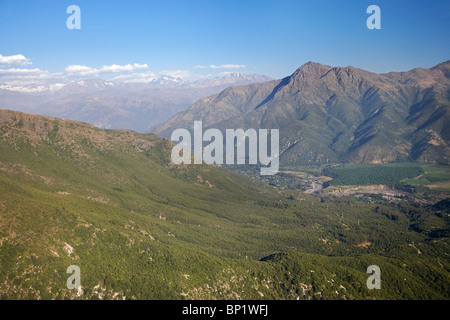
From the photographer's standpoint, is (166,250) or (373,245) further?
(373,245)

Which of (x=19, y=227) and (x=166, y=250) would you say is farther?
(x=166, y=250)

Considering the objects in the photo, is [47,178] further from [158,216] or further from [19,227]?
[19,227]

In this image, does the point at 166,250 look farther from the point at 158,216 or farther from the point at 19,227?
the point at 158,216

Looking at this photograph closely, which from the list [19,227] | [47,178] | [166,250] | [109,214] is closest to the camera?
[19,227]
